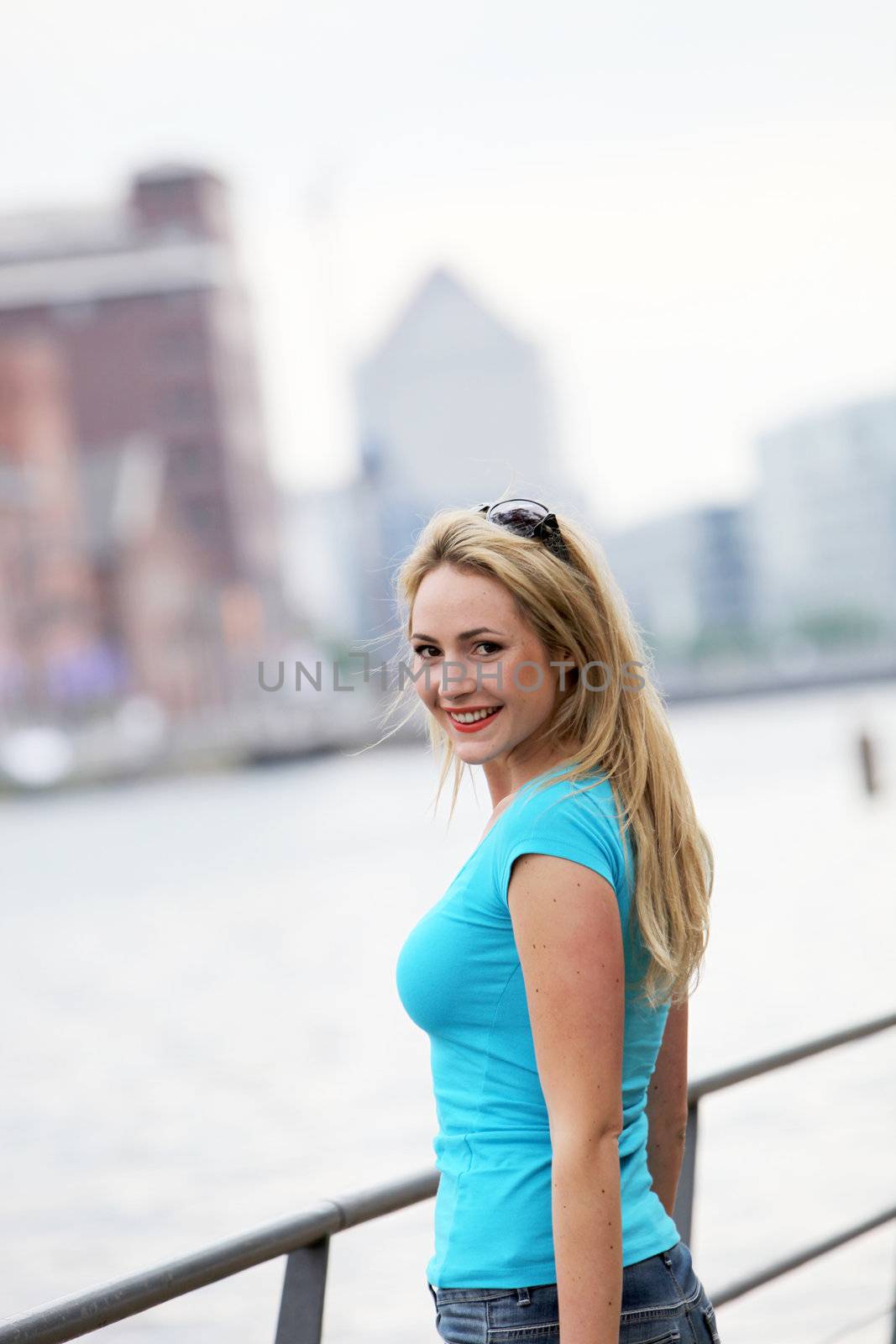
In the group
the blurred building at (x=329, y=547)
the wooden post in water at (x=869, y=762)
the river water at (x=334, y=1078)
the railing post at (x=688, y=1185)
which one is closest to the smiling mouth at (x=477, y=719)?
the river water at (x=334, y=1078)

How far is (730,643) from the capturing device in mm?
112562

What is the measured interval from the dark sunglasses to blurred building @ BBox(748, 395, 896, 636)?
125 meters

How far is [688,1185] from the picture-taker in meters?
2.27

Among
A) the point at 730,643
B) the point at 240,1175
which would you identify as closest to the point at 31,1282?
the point at 240,1175

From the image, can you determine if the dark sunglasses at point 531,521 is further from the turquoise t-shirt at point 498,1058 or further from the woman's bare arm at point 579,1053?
the woman's bare arm at point 579,1053

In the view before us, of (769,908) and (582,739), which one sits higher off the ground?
(582,739)

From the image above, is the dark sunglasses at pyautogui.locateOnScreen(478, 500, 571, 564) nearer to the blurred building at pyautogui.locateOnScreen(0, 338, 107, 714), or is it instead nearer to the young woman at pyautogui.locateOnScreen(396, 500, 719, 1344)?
the young woman at pyautogui.locateOnScreen(396, 500, 719, 1344)

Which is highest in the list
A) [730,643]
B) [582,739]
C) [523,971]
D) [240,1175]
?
[582,739]

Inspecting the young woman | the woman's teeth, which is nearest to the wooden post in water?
the young woman

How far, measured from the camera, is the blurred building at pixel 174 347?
77562 millimetres

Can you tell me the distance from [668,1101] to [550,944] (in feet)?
1.53

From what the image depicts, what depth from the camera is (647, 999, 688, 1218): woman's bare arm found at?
1.77 meters

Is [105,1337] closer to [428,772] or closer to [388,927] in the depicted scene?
[388,927]

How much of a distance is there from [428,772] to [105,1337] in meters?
41.7
